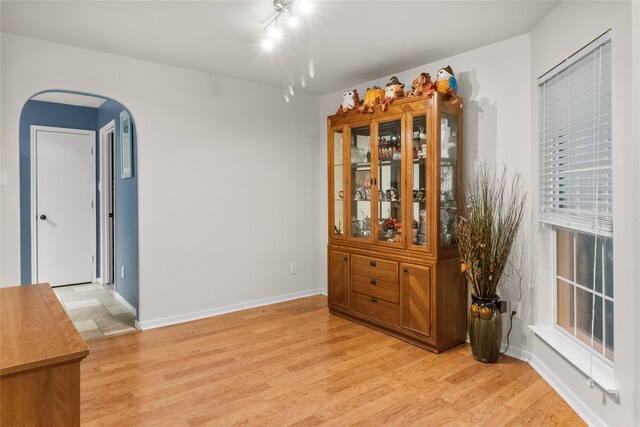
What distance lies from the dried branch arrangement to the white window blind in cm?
24

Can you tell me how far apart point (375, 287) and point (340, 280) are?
1.69 ft

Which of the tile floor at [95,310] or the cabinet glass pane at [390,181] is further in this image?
the tile floor at [95,310]

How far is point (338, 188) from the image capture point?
421 cm

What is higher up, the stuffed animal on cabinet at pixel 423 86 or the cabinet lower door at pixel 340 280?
the stuffed animal on cabinet at pixel 423 86

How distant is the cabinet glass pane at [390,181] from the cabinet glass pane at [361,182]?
143 millimetres

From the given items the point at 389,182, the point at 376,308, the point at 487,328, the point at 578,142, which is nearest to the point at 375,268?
the point at 376,308

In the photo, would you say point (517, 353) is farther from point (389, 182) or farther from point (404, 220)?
point (389, 182)

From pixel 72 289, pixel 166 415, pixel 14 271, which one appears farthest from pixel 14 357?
pixel 72 289

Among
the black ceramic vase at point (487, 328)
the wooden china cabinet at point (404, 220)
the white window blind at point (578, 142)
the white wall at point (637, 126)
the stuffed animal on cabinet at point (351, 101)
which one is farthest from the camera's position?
the stuffed animal on cabinet at point (351, 101)

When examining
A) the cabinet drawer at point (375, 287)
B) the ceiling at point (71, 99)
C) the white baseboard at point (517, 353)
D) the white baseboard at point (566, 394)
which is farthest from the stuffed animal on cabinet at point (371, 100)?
the ceiling at point (71, 99)

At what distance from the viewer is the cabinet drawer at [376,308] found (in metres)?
3.54

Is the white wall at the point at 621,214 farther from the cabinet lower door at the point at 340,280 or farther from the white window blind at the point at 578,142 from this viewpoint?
the cabinet lower door at the point at 340,280

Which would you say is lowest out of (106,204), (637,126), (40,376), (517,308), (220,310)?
(220,310)

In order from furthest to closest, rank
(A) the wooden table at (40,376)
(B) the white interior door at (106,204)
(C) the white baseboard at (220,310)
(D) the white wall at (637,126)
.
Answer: (B) the white interior door at (106,204) → (C) the white baseboard at (220,310) → (D) the white wall at (637,126) → (A) the wooden table at (40,376)
